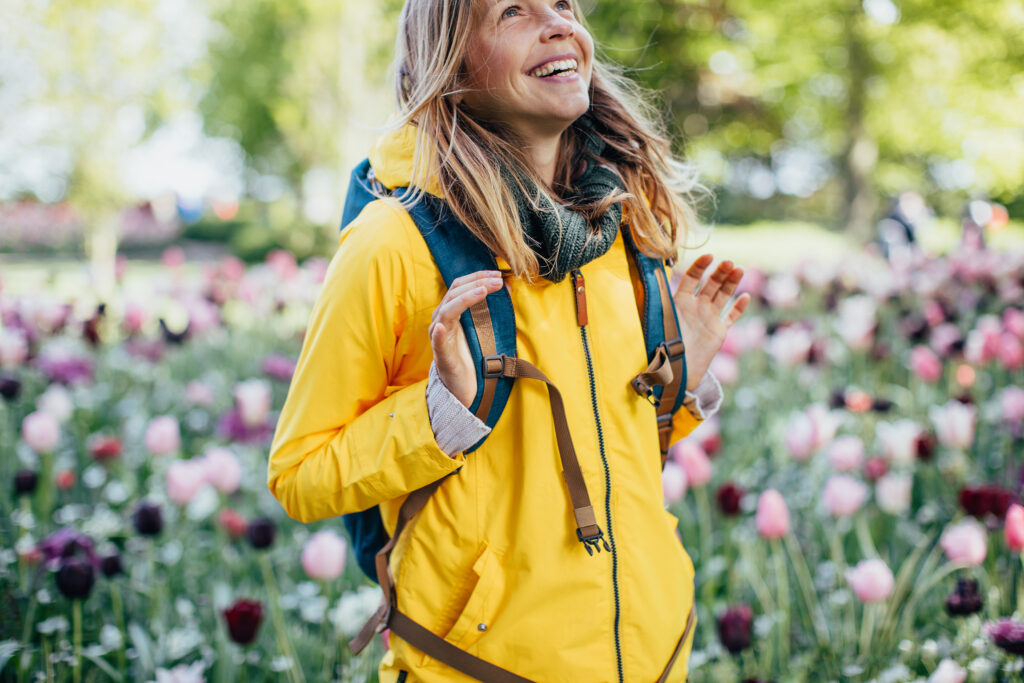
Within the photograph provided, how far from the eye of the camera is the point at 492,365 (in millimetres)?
1193

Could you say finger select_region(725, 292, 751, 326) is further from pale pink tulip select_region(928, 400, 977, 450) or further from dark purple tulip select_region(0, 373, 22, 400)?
dark purple tulip select_region(0, 373, 22, 400)

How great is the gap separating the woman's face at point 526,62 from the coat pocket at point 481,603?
0.76m

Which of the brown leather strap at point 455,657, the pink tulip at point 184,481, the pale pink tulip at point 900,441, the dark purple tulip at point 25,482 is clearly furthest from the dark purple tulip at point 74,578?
the pale pink tulip at point 900,441

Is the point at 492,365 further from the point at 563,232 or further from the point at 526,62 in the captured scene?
the point at 526,62

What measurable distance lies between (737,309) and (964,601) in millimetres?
1130

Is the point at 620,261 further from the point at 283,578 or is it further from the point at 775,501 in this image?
the point at 283,578

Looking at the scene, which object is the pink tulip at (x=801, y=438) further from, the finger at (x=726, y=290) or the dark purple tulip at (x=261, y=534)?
the dark purple tulip at (x=261, y=534)

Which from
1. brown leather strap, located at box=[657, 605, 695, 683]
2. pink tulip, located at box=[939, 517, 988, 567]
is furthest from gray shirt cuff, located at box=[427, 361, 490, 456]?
pink tulip, located at box=[939, 517, 988, 567]

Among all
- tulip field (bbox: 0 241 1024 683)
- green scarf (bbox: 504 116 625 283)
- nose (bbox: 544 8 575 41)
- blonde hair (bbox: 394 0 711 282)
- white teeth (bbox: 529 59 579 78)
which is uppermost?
nose (bbox: 544 8 575 41)

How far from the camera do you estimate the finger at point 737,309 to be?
1.61 meters

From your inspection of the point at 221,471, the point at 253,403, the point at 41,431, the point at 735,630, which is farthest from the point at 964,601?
the point at 41,431

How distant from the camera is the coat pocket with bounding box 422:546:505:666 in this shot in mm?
1218

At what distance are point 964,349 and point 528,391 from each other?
3.31 meters

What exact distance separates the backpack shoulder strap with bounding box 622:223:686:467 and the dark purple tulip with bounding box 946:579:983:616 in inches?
46.3
